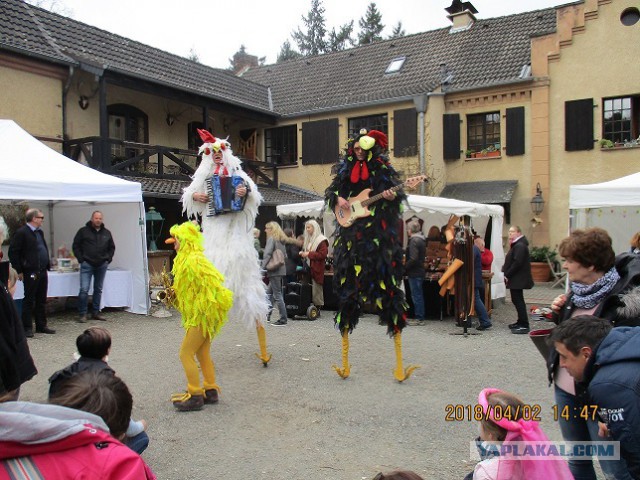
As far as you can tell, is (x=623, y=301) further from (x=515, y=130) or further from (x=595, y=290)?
(x=515, y=130)

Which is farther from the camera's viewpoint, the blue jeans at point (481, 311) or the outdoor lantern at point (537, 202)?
the outdoor lantern at point (537, 202)

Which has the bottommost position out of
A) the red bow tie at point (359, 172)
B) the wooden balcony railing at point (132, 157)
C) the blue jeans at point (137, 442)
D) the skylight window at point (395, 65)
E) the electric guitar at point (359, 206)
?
the blue jeans at point (137, 442)

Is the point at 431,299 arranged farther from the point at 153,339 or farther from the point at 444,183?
the point at 444,183

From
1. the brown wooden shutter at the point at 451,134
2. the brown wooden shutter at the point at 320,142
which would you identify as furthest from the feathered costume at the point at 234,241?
the brown wooden shutter at the point at 320,142

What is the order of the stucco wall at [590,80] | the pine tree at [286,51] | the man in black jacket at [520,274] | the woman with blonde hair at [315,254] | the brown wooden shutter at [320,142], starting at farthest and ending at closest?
the pine tree at [286,51] < the brown wooden shutter at [320,142] < the stucco wall at [590,80] < the woman with blonde hair at [315,254] < the man in black jacket at [520,274]

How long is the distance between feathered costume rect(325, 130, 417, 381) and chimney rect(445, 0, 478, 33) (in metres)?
17.5

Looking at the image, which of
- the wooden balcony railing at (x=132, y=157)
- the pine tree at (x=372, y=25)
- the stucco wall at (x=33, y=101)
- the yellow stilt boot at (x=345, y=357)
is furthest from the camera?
the pine tree at (x=372, y=25)

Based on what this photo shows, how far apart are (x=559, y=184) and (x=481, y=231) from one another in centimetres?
431

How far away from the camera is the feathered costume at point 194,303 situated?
184 inches

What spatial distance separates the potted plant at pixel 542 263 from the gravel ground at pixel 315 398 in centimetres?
796

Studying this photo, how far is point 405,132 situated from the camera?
18.3 metres

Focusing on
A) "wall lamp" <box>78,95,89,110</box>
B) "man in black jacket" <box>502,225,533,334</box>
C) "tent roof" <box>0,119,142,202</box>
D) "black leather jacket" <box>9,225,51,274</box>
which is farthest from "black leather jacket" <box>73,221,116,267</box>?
"man in black jacket" <box>502,225,533,334</box>

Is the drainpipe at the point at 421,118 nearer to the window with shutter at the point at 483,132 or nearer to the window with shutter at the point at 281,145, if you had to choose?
the window with shutter at the point at 483,132

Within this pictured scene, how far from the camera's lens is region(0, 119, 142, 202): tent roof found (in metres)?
7.86
